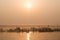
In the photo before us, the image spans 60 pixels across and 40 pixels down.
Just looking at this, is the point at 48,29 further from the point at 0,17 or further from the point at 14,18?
the point at 0,17

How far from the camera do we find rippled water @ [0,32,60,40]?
31.9 inches

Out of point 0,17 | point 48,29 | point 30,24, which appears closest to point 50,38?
point 48,29

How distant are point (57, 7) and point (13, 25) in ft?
1.35

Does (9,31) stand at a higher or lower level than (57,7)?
lower

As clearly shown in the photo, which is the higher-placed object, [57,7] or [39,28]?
[57,7]

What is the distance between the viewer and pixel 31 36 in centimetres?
81

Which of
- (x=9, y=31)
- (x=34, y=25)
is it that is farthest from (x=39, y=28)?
(x=9, y=31)

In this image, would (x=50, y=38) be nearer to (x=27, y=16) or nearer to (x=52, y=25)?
(x=52, y=25)

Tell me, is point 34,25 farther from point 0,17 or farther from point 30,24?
point 0,17

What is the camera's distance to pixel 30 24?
33.3 inches

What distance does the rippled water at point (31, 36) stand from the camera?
0.81 meters

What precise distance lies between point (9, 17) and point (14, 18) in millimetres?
44

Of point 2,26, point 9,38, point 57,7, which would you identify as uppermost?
point 57,7

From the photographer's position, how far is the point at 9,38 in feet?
2.66
